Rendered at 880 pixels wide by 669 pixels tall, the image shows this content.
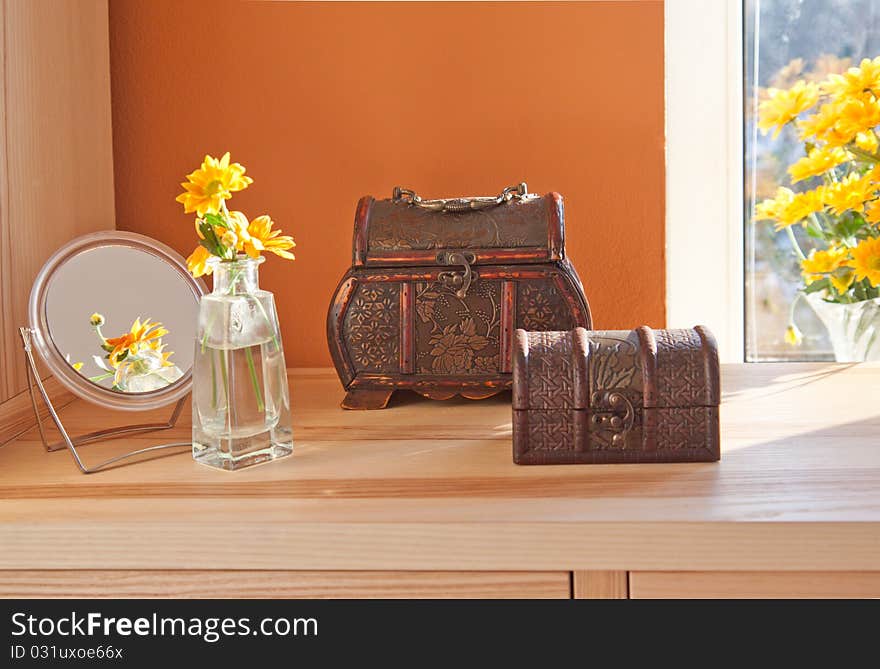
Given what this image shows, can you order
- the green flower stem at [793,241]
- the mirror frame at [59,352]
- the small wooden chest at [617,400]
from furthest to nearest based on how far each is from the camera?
the green flower stem at [793,241] < the mirror frame at [59,352] < the small wooden chest at [617,400]

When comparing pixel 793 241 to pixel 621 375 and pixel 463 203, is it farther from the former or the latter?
Answer: pixel 621 375

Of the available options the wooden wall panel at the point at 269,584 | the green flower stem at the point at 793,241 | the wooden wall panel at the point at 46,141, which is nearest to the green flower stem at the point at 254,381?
the wooden wall panel at the point at 269,584

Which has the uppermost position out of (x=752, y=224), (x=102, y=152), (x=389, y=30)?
(x=389, y=30)

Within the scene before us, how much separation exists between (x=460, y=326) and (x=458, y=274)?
0.24ft

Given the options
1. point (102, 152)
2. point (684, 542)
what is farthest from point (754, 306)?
point (102, 152)

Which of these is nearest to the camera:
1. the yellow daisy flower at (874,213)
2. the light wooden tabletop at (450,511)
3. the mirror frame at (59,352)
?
the light wooden tabletop at (450,511)

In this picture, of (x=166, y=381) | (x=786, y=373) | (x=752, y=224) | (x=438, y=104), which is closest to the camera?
(x=166, y=381)

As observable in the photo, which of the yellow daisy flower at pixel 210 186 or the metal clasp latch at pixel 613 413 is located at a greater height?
the yellow daisy flower at pixel 210 186

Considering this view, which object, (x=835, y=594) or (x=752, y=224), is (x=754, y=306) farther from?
(x=835, y=594)

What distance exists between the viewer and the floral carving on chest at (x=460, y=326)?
128 cm

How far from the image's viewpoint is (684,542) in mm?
864

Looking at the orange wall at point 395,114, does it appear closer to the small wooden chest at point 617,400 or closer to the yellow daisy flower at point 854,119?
the yellow daisy flower at point 854,119

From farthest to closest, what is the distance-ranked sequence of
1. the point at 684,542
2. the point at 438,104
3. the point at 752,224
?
1. the point at 752,224
2. the point at 438,104
3. the point at 684,542

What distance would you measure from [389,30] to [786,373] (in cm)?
87
